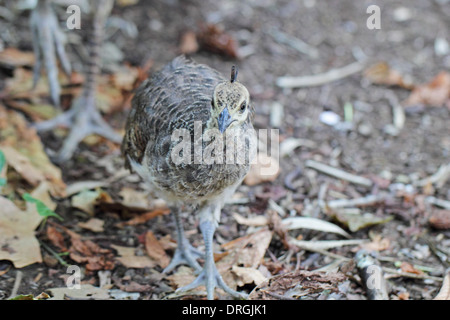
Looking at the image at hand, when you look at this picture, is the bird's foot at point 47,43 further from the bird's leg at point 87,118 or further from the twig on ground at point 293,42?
the twig on ground at point 293,42

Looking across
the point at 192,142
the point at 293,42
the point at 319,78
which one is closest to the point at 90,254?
the point at 192,142

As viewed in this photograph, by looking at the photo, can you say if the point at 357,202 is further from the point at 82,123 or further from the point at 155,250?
the point at 82,123

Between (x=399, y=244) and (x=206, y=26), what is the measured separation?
11.6 feet

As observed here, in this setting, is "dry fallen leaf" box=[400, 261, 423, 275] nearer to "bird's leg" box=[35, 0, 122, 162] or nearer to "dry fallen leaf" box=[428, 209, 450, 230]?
"dry fallen leaf" box=[428, 209, 450, 230]

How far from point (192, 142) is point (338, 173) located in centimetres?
212

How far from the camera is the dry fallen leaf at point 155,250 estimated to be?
4125mm

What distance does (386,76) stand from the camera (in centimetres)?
639

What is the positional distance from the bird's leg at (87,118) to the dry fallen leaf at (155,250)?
1.25m

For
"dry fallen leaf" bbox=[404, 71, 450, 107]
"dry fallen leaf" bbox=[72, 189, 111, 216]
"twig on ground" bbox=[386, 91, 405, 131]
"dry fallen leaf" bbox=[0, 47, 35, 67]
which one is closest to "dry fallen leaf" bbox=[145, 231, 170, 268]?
"dry fallen leaf" bbox=[72, 189, 111, 216]

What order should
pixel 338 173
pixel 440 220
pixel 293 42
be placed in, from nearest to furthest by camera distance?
pixel 440 220
pixel 338 173
pixel 293 42

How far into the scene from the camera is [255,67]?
642 centimetres

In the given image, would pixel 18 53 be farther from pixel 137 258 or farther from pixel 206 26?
pixel 137 258

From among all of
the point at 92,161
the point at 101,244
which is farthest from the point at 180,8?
the point at 101,244

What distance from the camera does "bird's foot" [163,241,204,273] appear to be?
4082mm
